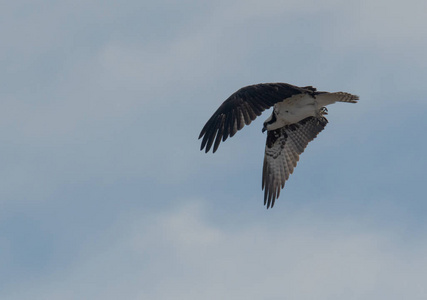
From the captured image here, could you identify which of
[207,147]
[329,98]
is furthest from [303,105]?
[207,147]

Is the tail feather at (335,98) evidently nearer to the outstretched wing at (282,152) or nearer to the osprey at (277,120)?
the osprey at (277,120)

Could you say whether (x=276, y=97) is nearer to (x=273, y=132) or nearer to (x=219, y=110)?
(x=219, y=110)

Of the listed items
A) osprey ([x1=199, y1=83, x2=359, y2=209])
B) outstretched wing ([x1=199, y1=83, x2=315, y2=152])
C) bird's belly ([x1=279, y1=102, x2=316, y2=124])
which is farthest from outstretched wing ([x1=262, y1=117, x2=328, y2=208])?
outstretched wing ([x1=199, y1=83, x2=315, y2=152])

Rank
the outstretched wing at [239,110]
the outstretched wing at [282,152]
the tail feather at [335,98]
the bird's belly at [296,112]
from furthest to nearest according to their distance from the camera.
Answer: the outstretched wing at [282,152]
the bird's belly at [296,112]
the tail feather at [335,98]
the outstretched wing at [239,110]

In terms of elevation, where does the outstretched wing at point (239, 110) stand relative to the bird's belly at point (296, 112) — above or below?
below

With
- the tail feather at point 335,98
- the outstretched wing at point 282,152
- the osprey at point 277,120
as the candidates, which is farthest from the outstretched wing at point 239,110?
the outstretched wing at point 282,152

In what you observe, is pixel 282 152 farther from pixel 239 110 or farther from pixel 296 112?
pixel 239 110

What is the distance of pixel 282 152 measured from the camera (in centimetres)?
2250

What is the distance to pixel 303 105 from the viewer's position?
67.8 ft

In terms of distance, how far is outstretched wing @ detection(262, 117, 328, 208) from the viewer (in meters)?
22.2

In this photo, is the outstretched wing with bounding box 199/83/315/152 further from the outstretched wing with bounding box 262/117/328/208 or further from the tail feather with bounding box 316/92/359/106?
the outstretched wing with bounding box 262/117/328/208

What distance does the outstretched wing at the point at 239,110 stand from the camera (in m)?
18.5

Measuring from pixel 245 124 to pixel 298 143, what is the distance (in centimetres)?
399

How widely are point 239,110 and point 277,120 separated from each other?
8.47 feet
